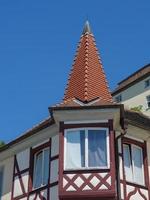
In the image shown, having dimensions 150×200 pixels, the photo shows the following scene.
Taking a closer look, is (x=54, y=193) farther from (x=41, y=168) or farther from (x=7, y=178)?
(x=7, y=178)

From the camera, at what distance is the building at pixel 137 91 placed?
189ft

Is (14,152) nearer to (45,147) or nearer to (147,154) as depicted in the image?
(45,147)

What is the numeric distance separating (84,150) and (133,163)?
2807 mm

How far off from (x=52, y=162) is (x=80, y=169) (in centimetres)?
240

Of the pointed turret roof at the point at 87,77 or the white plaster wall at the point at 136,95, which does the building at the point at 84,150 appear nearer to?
the pointed turret roof at the point at 87,77

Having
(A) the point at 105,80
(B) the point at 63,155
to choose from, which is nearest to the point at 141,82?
(A) the point at 105,80

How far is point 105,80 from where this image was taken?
24906 millimetres

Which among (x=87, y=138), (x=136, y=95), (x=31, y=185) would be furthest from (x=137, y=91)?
(x=87, y=138)

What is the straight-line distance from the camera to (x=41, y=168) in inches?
958

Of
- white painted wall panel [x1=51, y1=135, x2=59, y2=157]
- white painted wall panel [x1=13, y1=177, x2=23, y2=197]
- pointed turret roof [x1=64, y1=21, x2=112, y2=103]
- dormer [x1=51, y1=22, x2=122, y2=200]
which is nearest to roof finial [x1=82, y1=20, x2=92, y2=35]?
pointed turret roof [x1=64, y1=21, x2=112, y2=103]

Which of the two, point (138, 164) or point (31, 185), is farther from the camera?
point (31, 185)

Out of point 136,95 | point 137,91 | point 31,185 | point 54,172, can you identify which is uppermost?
point 137,91

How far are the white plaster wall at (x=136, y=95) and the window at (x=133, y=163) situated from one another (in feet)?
108

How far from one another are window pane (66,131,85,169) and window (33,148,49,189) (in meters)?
2.27
